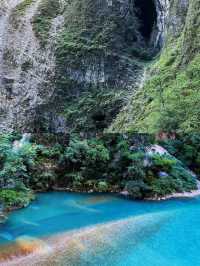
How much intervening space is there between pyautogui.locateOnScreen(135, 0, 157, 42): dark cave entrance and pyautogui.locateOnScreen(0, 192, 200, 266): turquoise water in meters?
33.0

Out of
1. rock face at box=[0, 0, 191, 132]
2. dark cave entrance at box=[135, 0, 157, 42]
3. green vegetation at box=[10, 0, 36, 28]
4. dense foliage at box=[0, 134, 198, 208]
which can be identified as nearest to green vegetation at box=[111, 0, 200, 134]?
rock face at box=[0, 0, 191, 132]

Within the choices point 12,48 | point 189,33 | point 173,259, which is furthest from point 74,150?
point 12,48

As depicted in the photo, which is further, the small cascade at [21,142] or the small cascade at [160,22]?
the small cascade at [160,22]

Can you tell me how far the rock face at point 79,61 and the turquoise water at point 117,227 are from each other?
2671 centimetres

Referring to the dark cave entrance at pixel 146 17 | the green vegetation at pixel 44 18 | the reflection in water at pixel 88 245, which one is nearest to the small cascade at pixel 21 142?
the reflection in water at pixel 88 245

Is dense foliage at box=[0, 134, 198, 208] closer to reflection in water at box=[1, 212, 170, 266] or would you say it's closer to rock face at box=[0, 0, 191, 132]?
reflection in water at box=[1, 212, 170, 266]

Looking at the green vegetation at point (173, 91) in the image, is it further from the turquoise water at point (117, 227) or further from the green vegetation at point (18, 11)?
the green vegetation at point (18, 11)

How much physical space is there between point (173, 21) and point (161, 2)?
4.05m

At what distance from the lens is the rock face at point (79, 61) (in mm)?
47438

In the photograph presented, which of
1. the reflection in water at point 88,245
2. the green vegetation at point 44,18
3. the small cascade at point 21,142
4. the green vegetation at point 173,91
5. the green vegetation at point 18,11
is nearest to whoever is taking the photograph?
the reflection in water at point 88,245

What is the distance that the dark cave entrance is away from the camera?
50.0 m

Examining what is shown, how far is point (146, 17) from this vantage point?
50469 mm

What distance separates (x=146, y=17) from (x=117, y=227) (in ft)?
128

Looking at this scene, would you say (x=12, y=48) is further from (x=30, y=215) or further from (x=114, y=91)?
(x=30, y=215)
